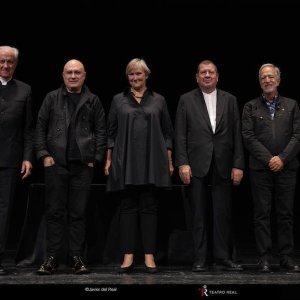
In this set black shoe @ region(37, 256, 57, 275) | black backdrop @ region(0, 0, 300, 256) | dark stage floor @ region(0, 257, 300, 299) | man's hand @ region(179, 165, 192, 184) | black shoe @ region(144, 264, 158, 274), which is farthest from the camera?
black backdrop @ region(0, 0, 300, 256)

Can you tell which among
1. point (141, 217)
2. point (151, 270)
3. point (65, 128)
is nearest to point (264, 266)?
point (151, 270)

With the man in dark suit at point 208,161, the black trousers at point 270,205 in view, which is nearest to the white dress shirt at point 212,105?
the man in dark suit at point 208,161

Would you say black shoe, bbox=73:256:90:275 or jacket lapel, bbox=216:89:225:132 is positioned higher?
jacket lapel, bbox=216:89:225:132

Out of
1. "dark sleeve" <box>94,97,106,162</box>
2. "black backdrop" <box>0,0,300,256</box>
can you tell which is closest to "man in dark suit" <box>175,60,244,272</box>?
"dark sleeve" <box>94,97,106,162</box>

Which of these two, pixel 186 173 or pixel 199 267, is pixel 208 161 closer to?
pixel 186 173

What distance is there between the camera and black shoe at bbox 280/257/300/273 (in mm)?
4062

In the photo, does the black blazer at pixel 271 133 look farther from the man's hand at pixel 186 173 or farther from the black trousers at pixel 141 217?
the black trousers at pixel 141 217

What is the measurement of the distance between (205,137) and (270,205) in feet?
2.01

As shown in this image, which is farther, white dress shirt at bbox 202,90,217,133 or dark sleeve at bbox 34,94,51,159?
white dress shirt at bbox 202,90,217,133

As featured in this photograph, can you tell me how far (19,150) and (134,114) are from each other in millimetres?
763

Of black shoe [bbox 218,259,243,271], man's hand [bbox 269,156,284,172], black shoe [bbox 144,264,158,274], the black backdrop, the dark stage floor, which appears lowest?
the dark stage floor

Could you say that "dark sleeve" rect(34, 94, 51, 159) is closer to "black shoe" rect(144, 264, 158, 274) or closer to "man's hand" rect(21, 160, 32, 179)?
"man's hand" rect(21, 160, 32, 179)

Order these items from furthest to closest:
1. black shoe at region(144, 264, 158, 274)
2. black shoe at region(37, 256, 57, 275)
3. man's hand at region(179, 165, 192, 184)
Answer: man's hand at region(179, 165, 192, 184) → black shoe at region(144, 264, 158, 274) → black shoe at region(37, 256, 57, 275)

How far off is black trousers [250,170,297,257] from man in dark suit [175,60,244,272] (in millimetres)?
157
